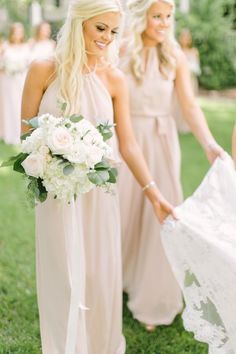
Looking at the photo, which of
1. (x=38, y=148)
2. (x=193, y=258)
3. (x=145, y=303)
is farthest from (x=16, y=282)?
(x=38, y=148)

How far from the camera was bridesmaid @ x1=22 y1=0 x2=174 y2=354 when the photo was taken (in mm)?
3408

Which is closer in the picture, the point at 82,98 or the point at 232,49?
the point at 82,98

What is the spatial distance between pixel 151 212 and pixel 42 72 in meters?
1.76

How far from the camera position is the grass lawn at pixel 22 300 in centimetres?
438

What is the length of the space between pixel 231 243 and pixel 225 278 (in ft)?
0.68

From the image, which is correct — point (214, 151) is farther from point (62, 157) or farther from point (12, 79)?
point (12, 79)

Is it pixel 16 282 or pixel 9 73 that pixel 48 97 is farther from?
pixel 9 73

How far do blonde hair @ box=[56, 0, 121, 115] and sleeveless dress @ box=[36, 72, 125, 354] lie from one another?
0.06m

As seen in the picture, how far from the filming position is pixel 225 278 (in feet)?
11.4

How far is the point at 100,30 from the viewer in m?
3.39

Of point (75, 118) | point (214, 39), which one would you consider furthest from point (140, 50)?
point (214, 39)

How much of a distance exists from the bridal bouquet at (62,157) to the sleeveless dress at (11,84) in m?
9.28

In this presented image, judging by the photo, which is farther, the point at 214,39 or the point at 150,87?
the point at 214,39

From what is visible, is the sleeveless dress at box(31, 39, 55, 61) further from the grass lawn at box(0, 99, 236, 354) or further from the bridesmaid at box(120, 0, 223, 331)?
the bridesmaid at box(120, 0, 223, 331)
